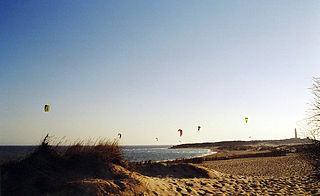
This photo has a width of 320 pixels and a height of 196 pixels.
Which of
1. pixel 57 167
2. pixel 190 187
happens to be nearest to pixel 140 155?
pixel 190 187

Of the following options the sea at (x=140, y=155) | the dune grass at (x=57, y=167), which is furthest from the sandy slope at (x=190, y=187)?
the sea at (x=140, y=155)

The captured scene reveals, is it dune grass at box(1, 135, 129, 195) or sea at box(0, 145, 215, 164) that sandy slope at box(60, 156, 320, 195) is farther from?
sea at box(0, 145, 215, 164)

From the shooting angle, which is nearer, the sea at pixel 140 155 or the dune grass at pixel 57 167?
the dune grass at pixel 57 167

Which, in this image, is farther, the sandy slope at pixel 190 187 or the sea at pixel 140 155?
the sea at pixel 140 155

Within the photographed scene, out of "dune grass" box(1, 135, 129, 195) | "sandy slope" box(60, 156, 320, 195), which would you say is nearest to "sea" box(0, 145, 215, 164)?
"dune grass" box(1, 135, 129, 195)

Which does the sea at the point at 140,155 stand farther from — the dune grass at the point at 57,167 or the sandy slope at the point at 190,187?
the sandy slope at the point at 190,187

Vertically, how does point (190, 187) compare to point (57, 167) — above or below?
below

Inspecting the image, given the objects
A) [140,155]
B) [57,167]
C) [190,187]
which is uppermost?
[57,167]

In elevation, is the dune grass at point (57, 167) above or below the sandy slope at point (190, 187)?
above

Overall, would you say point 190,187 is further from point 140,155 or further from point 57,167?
point 140,155

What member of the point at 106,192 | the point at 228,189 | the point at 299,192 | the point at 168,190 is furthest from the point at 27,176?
the point at 299,192

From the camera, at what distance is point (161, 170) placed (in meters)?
11.2

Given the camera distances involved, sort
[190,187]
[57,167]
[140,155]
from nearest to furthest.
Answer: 1. [57,167]
2. [190,187]
3. [140,155]

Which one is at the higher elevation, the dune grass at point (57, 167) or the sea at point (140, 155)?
the dune grass at point (57, 167)
